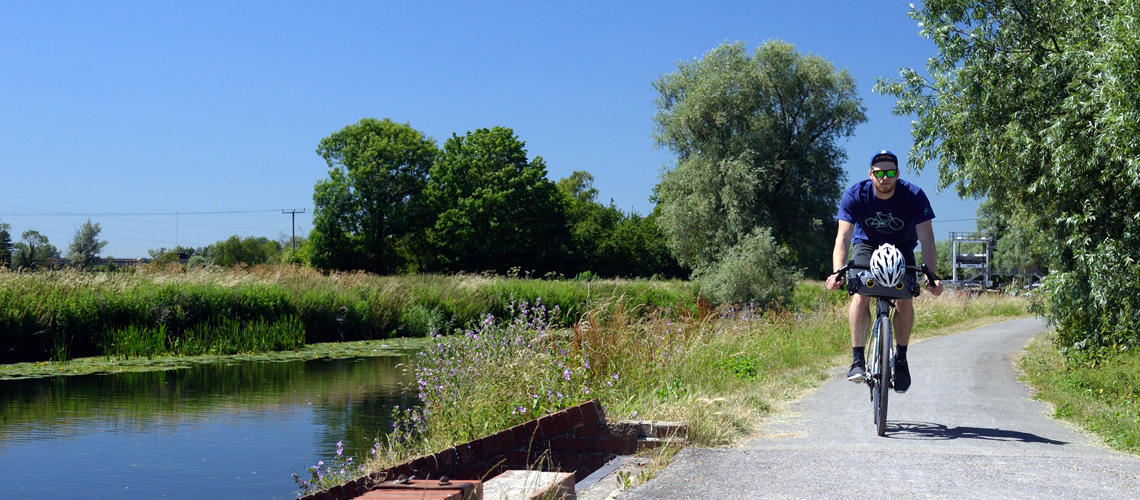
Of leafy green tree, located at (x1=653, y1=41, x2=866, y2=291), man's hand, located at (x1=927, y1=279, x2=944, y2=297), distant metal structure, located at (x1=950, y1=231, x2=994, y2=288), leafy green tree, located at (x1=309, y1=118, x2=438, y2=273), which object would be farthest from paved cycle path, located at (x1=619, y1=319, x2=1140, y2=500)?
distant metal structure, located at (x1=950, y1=231, x2=994, y2=288)

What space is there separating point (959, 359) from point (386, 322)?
1619 cm

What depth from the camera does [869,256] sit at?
621cm

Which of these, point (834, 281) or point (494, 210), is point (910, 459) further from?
point (494, 210)

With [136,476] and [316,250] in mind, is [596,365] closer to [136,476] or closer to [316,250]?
[136,476]

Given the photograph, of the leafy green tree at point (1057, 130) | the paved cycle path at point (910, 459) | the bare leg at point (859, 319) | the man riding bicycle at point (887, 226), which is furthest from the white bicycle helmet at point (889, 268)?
the leafy green tree at point (1057, 130)

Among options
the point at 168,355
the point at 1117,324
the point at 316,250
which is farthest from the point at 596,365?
the point at 316,250

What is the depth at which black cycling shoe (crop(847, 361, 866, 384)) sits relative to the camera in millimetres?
6316

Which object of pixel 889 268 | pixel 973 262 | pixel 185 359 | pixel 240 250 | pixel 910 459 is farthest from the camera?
A: pixel 240 250

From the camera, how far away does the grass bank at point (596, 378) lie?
7.05 m

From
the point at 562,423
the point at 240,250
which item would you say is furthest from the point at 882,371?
the point at 240,250

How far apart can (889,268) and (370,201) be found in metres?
62.3

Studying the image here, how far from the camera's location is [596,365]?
8727 millimetres

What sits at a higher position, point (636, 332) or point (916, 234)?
point (916, 234)

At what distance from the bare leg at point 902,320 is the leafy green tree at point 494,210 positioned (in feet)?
181
